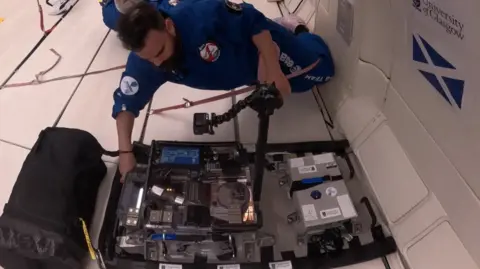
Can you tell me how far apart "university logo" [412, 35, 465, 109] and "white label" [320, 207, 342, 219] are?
44 centimetres

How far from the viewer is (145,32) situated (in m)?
1.16

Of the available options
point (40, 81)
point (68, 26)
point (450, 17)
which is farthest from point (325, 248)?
point (68, 26)

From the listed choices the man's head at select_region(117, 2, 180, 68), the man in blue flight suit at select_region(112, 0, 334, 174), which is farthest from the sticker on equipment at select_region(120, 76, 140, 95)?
the man's head at select_region(117, 2, 180, 68)

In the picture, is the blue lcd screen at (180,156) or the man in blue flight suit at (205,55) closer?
the man in blue flight suit at (205,55)

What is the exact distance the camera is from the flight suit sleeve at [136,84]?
143cm

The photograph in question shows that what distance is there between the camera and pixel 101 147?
5.20 ft

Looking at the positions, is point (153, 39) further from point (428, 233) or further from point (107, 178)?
point (428, 233)

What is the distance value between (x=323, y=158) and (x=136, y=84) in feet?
2.09

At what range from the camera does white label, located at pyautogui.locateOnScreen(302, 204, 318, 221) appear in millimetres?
1360

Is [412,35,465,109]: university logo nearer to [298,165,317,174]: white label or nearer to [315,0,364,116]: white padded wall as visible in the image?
[315,0,364,116]: white padded wall

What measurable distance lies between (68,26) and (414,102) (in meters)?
1.73

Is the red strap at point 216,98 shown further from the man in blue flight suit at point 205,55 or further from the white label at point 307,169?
the white label at point 307,169

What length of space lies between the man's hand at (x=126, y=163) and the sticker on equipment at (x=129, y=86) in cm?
21

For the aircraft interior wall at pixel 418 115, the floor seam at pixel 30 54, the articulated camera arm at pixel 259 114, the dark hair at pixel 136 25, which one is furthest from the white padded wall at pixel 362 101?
the floor seam at pixel 30 54
